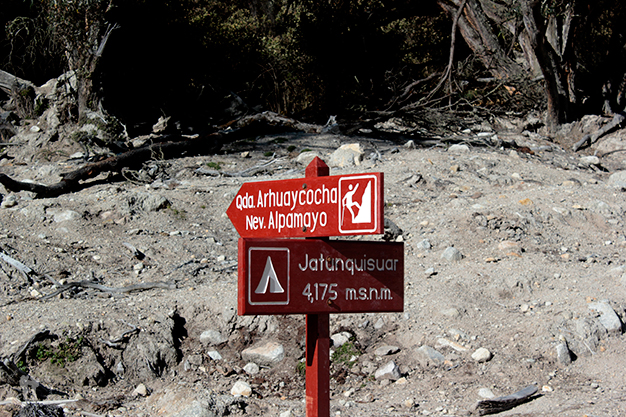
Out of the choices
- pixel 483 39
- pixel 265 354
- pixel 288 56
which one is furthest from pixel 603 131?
pixel 265 354

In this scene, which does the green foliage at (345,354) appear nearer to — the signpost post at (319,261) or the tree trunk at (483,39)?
the signpost post at (319,261)

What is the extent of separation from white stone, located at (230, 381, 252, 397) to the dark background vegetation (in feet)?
21.5

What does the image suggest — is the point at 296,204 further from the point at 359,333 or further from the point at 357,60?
the point at 357,60

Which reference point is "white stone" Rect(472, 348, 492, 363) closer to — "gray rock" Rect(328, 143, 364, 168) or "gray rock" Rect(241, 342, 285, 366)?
"gray rock" Rect(241, 342, 285, 366)

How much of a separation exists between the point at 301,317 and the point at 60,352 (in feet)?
5.53

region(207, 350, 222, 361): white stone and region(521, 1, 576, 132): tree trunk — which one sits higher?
region(521, 1, 576, 132): tree trunk

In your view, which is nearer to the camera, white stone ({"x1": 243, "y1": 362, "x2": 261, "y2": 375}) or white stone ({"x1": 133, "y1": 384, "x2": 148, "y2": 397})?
white stone ({"x1": 133, "y1": 384, "x2": 148, "y2": 397})

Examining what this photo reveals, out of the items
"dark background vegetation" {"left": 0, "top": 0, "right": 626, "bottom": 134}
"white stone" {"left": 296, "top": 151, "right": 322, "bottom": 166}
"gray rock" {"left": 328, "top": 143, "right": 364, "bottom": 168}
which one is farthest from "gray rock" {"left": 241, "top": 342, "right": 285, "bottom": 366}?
"dark background vegetation" {"left": 0, "top": 0, "right": 626, "bottom": 134}

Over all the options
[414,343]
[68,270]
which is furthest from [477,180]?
[68,270]

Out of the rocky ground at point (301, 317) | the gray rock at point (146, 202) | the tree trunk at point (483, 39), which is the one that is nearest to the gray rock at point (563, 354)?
the rocky ground at point (301, 317)

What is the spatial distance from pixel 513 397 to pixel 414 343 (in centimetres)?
88

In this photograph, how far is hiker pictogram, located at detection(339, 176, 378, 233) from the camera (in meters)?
1.94

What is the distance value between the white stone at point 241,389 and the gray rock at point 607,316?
96.2 inches

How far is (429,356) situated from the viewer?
155 inches
